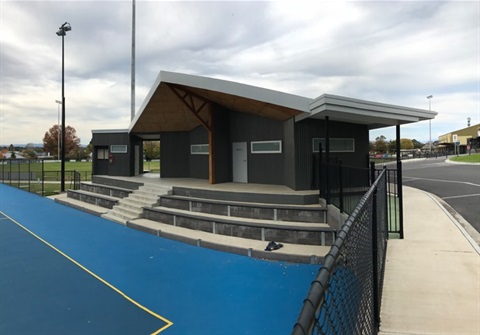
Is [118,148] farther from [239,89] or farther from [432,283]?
[432,283]

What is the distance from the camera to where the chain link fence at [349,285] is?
1.06m

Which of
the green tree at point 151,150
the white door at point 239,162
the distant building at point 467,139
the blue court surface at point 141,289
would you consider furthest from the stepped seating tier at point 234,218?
the green tree at point 151,150

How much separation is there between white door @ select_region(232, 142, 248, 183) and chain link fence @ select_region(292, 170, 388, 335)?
35.5ft

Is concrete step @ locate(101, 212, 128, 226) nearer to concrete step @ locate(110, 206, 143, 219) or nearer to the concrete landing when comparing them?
concrete step @ locate(110, 206, 143, 219)

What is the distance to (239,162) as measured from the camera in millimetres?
14133

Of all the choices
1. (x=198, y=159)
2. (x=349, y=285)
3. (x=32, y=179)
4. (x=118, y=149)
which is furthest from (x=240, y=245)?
(x=32, y=179)

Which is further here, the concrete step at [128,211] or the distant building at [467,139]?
the distant building at [467,139]

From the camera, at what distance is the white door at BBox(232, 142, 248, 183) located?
13844 mm

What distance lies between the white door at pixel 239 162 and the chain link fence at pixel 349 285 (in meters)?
10.8

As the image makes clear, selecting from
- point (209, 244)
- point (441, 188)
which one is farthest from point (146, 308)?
point (441, 188)

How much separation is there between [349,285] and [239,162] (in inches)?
474

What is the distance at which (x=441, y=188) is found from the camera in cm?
1405

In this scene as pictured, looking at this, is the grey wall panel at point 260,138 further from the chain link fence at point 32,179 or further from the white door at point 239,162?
the chain link fence at point 32,179

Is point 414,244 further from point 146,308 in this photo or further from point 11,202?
point 11,202
